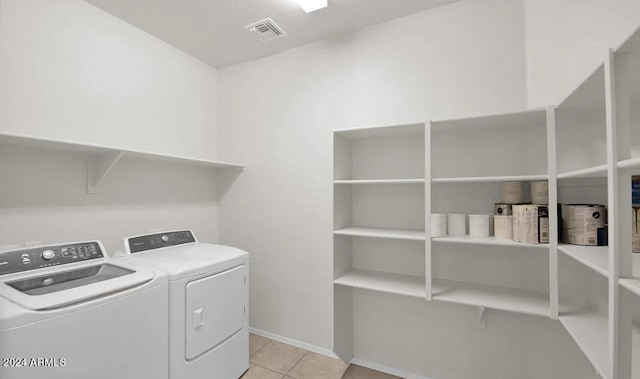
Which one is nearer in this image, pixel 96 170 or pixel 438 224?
pixel 438 224

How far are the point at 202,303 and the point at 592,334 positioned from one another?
194cm

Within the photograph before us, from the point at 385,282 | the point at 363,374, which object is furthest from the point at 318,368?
the point at 385,282

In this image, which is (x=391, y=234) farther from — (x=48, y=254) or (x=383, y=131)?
(x=48, y=254)

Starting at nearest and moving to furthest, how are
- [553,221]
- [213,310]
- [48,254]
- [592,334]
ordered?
[592,334] → [553,221] → [48,254] → [213,310]

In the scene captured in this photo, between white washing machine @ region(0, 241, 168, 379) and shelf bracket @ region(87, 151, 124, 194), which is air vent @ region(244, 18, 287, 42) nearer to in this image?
shelf bracket @ region(87, 151, 124, 194)

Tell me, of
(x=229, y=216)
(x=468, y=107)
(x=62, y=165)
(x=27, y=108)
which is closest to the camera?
(x=27, y=108)

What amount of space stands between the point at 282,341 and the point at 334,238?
1.26 m

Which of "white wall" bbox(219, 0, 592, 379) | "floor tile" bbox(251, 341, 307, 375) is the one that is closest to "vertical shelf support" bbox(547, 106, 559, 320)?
"white wall" bbox(219, 0, 592, 379)

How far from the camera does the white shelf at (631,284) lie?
0.75m

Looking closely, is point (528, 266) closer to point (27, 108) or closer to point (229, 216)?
point (229, 216)

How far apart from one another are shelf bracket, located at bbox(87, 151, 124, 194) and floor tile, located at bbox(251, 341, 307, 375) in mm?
1782

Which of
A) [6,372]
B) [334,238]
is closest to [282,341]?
[334,238]

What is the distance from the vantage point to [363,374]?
6.57ft

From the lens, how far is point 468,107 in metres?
1.82
